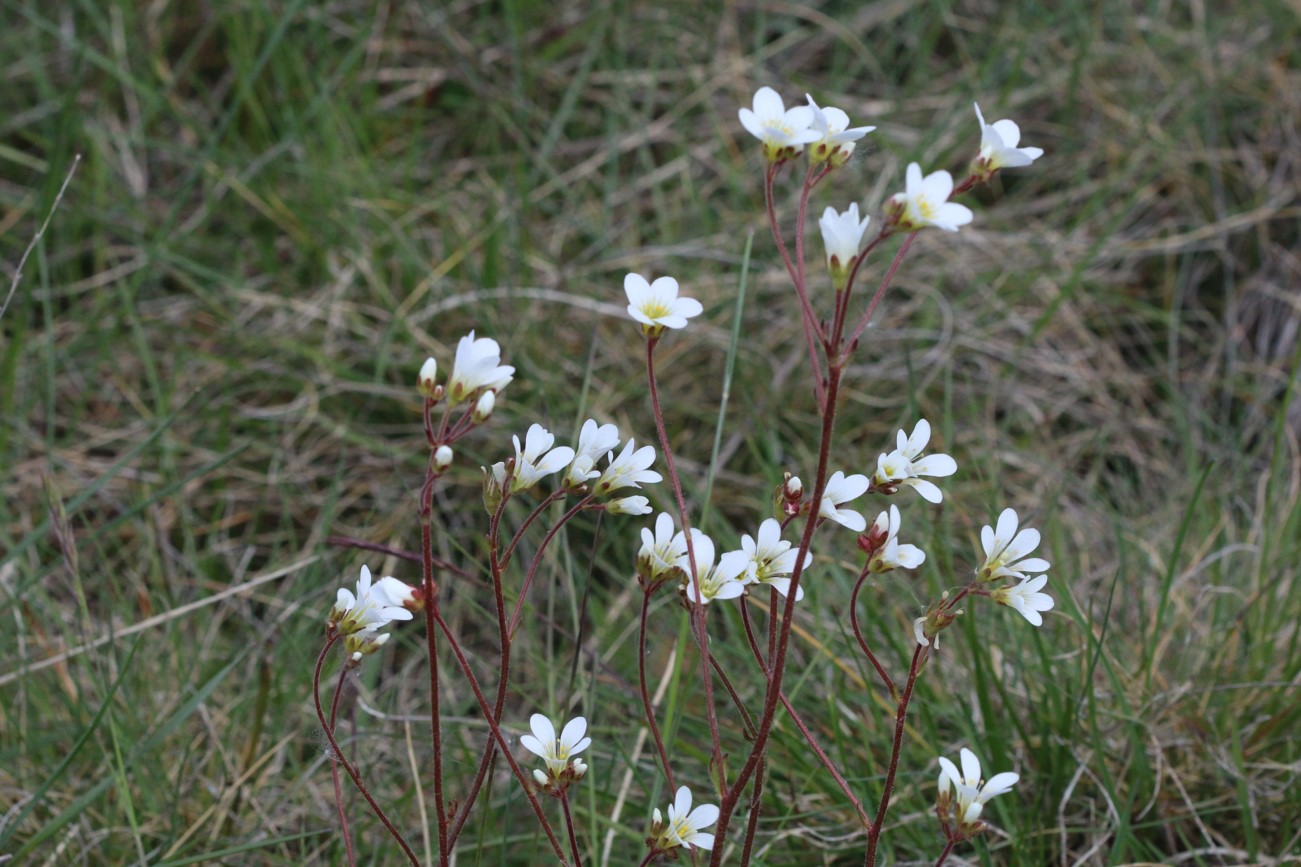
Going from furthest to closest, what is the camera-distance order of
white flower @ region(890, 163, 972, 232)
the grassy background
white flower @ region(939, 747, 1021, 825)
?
the grassy background, white flower @ region(939, 747, 1021, 825), white flower @ region(890, 163, 972, 232)

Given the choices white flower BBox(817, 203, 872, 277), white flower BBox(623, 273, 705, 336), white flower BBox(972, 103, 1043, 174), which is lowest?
white flower BBox(623, 273, 705, 336)

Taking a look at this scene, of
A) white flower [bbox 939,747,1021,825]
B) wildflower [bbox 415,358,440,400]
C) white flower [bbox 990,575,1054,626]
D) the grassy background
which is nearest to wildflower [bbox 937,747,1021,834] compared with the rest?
white flower [bbox 939,747,1021,825]

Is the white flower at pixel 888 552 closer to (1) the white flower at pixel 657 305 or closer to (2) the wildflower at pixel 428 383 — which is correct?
(1) the white flower at pixel 657 305

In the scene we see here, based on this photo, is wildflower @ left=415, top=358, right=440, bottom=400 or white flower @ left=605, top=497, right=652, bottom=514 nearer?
wildflower @ left=415, top=358, right=440, bottom=400

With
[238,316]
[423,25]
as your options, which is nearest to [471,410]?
[238,316]

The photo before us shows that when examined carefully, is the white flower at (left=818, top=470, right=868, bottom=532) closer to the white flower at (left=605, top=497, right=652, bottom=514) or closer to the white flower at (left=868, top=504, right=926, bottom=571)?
the white flower at (left=868, top=504, right=926, bottom=571)

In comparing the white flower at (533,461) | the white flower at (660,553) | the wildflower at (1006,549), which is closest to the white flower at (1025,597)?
the wildflower at (1006,549)

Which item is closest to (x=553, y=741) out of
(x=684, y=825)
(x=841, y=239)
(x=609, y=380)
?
(x=684, y=825)

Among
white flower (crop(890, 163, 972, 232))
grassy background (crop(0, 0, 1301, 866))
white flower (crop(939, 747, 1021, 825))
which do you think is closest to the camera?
white flower (crop(890, 163, 972, 232))
